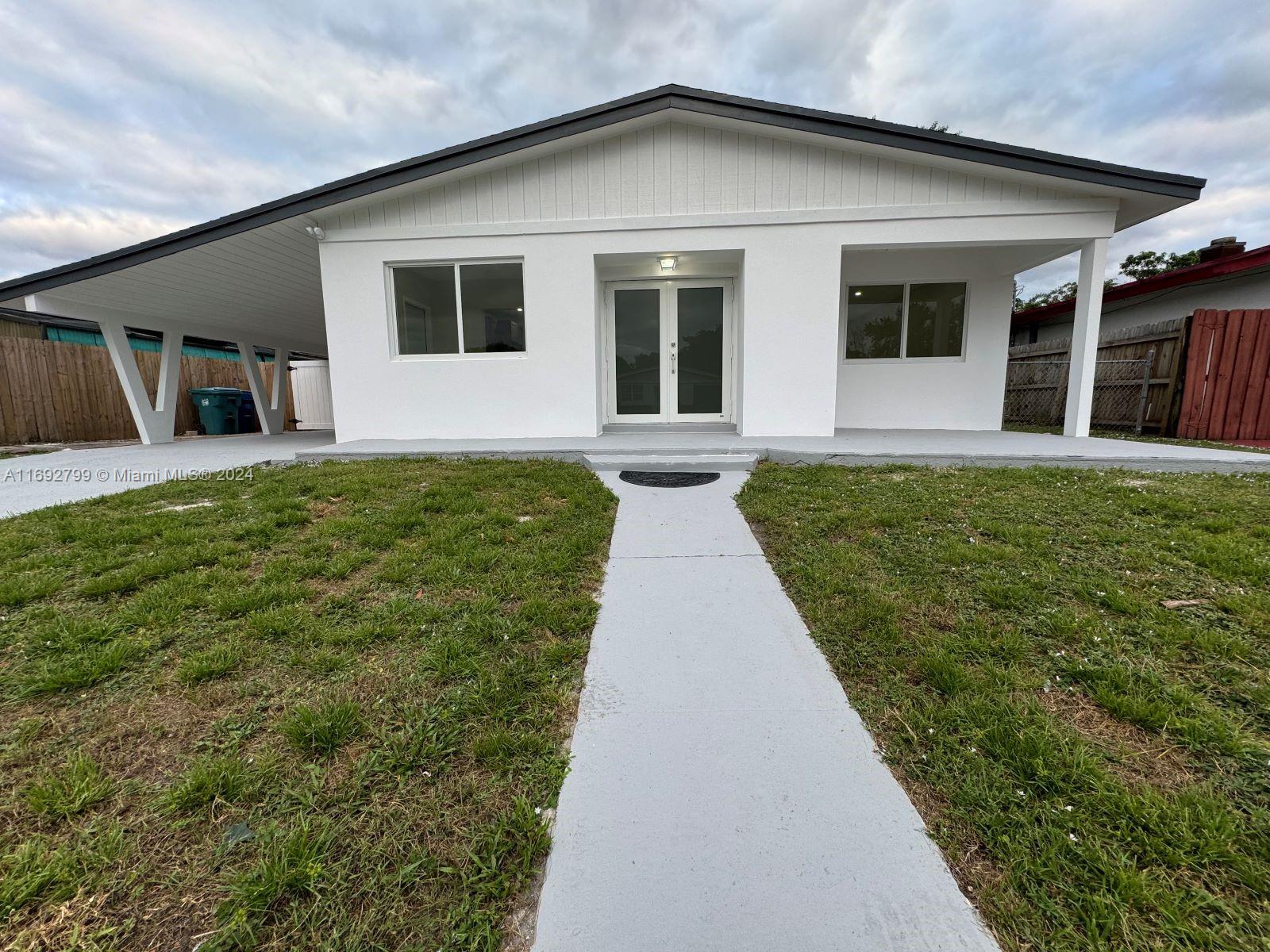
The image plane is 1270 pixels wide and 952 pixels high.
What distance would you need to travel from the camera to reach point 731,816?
4.54ft

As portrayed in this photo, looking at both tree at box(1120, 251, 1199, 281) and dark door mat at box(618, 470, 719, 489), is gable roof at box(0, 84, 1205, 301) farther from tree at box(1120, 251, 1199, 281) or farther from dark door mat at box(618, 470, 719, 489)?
tree at box(1120, 251, 1199, 281)

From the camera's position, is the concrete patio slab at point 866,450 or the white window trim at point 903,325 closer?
the concrete patio slab at point 866,450

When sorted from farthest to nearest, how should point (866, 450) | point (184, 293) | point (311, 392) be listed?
1. point (311, 392)
2. point (184, 293)
3. point (866, 450)

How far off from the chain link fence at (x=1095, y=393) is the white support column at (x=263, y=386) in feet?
49.9

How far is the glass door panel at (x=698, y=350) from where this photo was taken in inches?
302

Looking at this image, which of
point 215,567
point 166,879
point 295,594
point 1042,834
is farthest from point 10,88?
point 1042,834

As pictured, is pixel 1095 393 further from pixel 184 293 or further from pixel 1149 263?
pixel 1149 263

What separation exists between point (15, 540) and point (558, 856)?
4.18 m

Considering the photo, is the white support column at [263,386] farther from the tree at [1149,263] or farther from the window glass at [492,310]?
the tree at [1149,263]

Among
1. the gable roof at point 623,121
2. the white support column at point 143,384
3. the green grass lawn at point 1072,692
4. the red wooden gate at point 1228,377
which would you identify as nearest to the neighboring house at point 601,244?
the gable roof at point 623,121

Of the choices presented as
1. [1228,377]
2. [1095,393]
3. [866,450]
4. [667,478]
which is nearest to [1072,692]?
[667,478]

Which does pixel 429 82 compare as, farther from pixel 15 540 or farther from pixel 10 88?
pixel 15 540

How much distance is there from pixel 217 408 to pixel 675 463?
1210 cm

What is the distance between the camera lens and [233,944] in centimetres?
104
